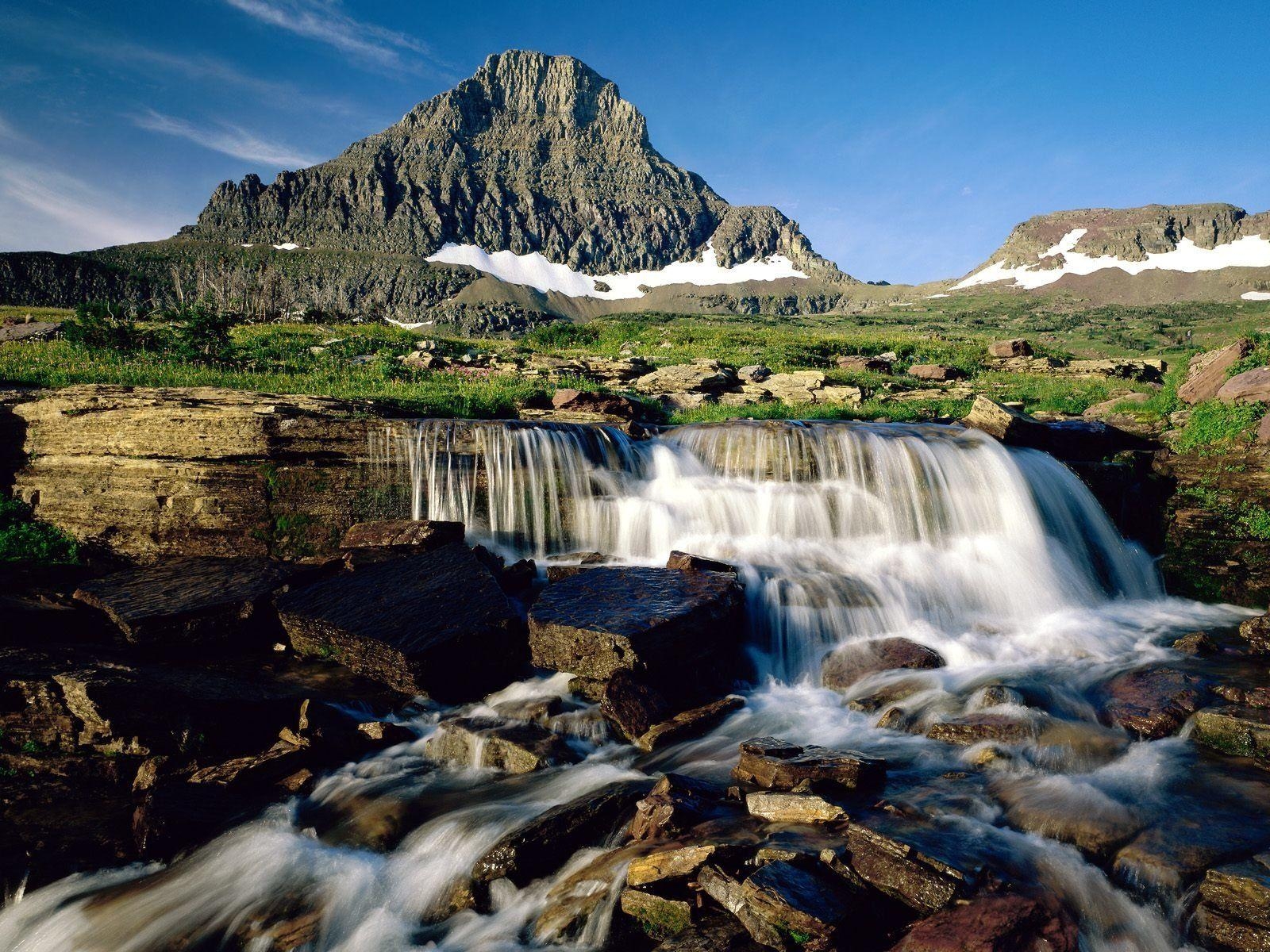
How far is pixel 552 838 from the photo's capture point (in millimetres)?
5797

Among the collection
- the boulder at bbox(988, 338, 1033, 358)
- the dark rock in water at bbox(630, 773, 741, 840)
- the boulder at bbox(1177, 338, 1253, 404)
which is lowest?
the dark rock in water at bbox(630, 773, 741, 840)

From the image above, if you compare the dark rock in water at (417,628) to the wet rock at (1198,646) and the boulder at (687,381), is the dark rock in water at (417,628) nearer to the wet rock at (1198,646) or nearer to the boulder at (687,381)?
the wet rock at (1198,646)

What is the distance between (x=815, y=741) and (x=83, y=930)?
6822mm

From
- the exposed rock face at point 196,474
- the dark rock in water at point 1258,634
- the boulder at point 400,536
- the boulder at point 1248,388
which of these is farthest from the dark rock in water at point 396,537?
the boulder at point 1248,388

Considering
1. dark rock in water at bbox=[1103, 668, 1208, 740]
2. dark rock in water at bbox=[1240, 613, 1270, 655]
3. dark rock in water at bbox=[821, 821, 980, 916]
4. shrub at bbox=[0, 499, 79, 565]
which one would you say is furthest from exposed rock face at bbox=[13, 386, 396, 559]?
dark rock in water at bbox=[1240, 613, 1270, 655]

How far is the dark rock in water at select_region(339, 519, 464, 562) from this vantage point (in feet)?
37.7

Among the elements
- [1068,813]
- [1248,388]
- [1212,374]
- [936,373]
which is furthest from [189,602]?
[936,373]

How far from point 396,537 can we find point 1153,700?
10.9 meters

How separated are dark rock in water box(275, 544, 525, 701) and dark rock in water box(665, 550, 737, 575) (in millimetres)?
2926

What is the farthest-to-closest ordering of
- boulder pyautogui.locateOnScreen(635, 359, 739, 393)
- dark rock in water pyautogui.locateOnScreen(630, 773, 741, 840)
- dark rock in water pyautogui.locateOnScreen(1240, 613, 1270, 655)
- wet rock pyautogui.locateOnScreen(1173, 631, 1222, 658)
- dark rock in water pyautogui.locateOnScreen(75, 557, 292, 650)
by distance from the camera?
1. boulder pyautogui.locateOnScreen(635, 359, 739, 393)
2. wet rock pyautogui.locateOnScreen(1173, 631, 1222, 658)
3. dark rock in water pyautogui.locateOnScreen(1240, 613, 1270, 655)
4. dark rock in water pyautogui.locateOnScreen(75, 557, 292, 650)
5. dark rock in water pyautogui.locateOnScreen(630, 773, 741, 840)

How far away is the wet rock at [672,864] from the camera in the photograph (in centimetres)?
491

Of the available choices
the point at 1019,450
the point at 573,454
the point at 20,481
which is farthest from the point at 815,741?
the point at 20,481

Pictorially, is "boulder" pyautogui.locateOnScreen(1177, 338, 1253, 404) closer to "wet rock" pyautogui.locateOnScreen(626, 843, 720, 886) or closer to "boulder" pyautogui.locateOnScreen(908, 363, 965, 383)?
"boulder" pyautogui.locateOnScreen(908, 363, 965, 383)

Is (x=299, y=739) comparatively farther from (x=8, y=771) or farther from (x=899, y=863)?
(x=899, y=863)
